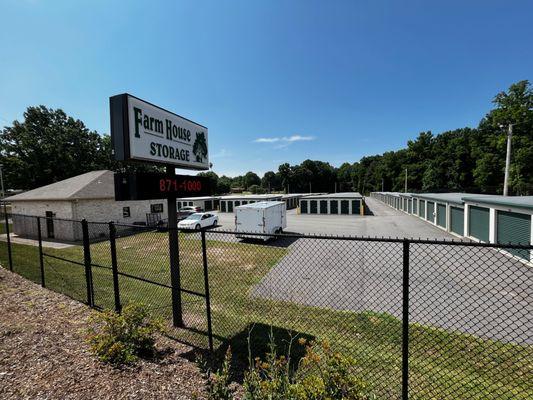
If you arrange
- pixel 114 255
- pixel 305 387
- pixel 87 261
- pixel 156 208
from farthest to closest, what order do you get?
pixel 156 208 → pixel 87 261 → pixel 114 255 → pixel 305 387

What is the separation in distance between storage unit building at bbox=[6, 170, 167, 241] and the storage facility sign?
16.3 metres

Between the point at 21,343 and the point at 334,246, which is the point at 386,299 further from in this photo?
the point at 21,343

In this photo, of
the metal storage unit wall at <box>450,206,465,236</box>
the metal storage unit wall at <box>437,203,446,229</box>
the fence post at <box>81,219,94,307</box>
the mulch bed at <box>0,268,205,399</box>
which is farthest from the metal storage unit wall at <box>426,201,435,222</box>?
the fence post at <box>81,219,94,307</box>

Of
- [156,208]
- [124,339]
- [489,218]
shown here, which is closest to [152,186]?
[124,339]

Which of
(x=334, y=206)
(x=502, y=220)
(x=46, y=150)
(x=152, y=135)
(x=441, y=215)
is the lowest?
(x=334, y=206)

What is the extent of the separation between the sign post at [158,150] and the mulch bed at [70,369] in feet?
5.45

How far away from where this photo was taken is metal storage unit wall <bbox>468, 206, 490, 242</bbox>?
14.1m

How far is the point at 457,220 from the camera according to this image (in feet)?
60.3

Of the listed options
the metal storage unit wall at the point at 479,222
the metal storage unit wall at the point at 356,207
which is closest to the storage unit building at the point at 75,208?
the metal storage unit wall at the point at 356,207

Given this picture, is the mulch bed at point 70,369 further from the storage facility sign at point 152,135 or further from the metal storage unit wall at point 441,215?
the metal storage unit wall at point 441,215

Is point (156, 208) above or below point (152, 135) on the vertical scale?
below

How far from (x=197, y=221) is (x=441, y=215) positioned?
67.6 feet

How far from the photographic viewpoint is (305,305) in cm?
694

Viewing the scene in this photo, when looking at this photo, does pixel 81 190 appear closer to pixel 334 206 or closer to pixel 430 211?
pixel 334 206
